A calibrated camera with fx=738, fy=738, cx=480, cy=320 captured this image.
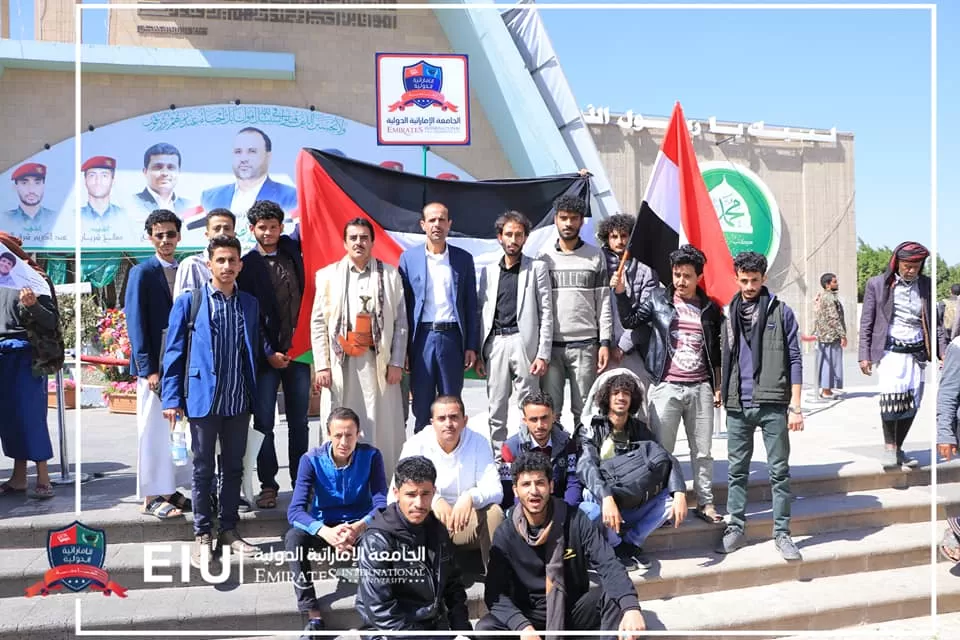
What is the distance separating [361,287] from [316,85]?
31.8ft

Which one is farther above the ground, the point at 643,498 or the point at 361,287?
the point at 361,287

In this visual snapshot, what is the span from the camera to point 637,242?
17.1ft

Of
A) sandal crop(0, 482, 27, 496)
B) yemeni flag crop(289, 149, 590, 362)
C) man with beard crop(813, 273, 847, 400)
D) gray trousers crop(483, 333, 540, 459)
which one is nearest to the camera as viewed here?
gray trousers crop(483, 333, 540, 459)

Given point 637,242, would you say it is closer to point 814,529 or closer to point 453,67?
point 814,529

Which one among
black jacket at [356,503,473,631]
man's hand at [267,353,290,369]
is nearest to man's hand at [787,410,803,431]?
black jacket at [356,503,473,631]

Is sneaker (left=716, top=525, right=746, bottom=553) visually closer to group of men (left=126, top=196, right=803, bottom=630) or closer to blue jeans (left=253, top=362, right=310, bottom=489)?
group of men (left=126, top=196, right=803, bottom=630)

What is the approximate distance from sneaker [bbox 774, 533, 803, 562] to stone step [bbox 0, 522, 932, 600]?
1.7 inches

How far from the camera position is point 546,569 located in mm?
3514

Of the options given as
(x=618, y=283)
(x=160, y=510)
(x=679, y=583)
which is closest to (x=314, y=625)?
(x=160, y=510)

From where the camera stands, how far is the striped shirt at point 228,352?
409 cm

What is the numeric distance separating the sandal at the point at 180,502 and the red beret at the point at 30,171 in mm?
9701

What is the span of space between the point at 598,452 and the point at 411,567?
1430 mm

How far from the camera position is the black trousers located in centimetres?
348

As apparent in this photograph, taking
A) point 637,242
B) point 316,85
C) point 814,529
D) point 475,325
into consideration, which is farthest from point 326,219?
point 316,85
